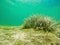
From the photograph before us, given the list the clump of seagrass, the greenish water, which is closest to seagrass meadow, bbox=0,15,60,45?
the clump of seagrass

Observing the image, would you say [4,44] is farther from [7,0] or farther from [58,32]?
[7,0]

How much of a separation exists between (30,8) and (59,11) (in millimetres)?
824

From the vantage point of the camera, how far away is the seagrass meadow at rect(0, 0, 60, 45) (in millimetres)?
2637

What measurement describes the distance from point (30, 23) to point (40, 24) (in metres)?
0.23

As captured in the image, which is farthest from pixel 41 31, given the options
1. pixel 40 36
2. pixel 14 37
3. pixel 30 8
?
pixel 30 8

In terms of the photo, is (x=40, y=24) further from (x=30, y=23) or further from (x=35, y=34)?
(x=35, y=34)

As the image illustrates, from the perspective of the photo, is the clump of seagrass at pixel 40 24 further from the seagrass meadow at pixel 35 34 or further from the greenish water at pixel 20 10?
the greenish water at pixel 20 10

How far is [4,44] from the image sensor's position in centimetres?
239

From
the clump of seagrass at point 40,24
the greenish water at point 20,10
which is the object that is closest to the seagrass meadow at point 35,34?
the clump of seagrass at point 40,24

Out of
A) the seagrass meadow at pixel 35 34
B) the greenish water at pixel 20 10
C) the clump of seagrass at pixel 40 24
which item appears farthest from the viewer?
the greenish water at pixel 20 10

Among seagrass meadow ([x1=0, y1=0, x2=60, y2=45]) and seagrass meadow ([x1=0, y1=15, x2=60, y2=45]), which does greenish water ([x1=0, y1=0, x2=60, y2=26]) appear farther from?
seagrass meadow ([x1=0, y1=15, x2=60, y2=45])

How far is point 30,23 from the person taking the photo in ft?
10.9

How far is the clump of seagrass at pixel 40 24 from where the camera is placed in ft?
10.5

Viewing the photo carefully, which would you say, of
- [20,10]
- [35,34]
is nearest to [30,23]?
[35,34]
